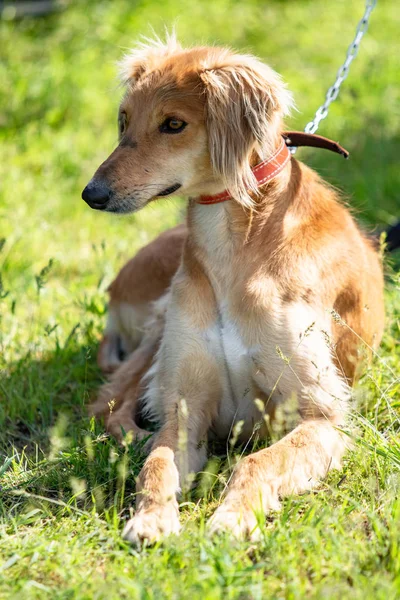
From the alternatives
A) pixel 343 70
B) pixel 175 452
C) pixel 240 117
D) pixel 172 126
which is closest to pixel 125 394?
pixel 175 452

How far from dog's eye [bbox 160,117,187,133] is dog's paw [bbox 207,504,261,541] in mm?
1452

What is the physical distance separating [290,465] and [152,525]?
23.7 inches

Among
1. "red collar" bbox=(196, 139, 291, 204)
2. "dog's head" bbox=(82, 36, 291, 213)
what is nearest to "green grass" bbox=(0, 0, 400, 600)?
"red collar" bbox=(196, 139, 291, 204)

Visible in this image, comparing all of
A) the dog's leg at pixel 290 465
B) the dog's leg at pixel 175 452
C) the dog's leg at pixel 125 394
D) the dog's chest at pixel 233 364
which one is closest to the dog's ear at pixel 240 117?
the dog's chest at pixel 233 364

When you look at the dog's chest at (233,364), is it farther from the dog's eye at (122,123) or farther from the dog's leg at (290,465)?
the dog's eye at (122,123)

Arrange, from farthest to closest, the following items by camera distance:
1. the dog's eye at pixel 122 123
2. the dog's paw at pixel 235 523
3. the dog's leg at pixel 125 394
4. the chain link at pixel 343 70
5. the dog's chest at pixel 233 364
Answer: the chain link at pixel 343 70
the dog's leg at pixel 125 394
the dog's eye at pixel 122 123
the dog's chest at pixel 233 364
the dog's paw at pixel 235 523

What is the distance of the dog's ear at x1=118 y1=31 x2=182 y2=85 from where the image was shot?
11.3ft

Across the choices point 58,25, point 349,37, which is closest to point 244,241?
point 58,25

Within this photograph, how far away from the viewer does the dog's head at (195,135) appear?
3.12 metres

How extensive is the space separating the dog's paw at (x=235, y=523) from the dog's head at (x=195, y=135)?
1.21 meters

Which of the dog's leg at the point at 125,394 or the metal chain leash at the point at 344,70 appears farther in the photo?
the metal chain leash at the point at 344,70

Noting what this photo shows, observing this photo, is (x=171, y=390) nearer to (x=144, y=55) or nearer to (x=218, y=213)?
(x=218, y=213)

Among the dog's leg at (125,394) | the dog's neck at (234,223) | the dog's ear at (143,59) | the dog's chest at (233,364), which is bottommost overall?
the dog's leg at (125,394)

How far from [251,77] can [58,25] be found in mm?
6462
